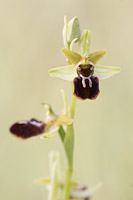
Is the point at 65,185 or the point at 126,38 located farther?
the point at 126,38

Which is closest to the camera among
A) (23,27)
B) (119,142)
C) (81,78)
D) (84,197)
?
(81,78)

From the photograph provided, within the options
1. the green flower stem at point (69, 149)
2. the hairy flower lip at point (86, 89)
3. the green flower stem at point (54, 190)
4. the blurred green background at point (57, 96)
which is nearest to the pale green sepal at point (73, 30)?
the hairy flower lip at point (86, 89)

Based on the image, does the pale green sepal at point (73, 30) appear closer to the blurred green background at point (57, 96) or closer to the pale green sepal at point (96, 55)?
the pale green sepal at point (96, 55)

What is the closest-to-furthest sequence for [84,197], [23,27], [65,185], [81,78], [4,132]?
[81,78] → [65,185] → [84,197] → [4,132] → [23,27]

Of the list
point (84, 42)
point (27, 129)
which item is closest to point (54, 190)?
point (27, 129)

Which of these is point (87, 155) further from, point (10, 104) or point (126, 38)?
point (126, 38)

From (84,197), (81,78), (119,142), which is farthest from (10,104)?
(81,78)

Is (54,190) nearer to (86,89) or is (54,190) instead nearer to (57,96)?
(86,89)
